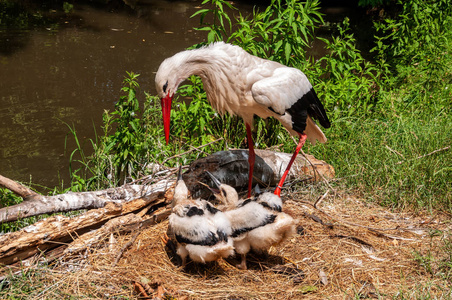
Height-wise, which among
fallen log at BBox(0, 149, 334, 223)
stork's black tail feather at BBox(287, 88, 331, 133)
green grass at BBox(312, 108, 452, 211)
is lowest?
fallen log at BBox(0, 149, 334, 223)

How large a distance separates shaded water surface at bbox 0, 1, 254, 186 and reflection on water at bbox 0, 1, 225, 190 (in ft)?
0.04

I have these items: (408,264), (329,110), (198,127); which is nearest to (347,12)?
(329,110)

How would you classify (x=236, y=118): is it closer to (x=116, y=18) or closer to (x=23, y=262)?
(x=23, y=262)

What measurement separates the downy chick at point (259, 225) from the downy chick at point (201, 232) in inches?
3.6

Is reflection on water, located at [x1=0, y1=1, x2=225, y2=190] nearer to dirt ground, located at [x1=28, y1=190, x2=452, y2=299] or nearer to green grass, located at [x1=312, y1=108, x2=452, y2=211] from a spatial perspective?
dirt ground, located at [x1=28, y1=190, x2=452, y2=299]

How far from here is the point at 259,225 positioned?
350 centimetres

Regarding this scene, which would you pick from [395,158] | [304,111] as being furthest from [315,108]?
[395,158]

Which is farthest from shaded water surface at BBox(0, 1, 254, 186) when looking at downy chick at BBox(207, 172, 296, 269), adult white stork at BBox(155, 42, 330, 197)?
downy chick at BBox(207, 172, 296, 269)

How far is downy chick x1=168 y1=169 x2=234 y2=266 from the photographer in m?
3.41

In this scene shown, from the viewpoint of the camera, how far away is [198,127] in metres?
5.23

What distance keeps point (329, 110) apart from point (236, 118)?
1215 mm

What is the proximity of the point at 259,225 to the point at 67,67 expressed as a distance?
6645 mm

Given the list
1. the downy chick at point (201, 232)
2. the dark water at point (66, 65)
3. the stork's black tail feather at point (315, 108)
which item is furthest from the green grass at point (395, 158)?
the dark water at point (66, 65)

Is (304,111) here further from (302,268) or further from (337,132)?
(302,268)
